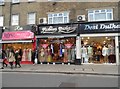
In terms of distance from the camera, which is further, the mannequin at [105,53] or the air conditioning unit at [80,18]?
the air conditioning unit at [80,18]

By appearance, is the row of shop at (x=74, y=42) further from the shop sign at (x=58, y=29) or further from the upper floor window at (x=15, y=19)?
the upper floor window at (x=15, y=19)

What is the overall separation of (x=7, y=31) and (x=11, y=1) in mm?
3367

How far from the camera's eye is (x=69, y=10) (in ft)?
81.3

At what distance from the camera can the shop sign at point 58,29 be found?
24.0 m

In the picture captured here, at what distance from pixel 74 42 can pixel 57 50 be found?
1974mm

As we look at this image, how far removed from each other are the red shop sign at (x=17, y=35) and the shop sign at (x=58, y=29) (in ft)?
4.07

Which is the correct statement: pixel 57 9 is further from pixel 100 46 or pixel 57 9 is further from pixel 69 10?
pixel 100 46

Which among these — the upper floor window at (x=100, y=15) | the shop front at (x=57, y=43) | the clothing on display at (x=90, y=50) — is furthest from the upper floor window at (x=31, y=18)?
the clothing on display at (x=90, y=50)

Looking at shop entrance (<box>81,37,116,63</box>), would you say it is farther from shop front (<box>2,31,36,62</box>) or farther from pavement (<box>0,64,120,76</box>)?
shop front (<box>2,31,36,62</box>)

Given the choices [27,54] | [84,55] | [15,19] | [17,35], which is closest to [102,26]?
[84,55]

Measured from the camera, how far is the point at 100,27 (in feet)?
76.0

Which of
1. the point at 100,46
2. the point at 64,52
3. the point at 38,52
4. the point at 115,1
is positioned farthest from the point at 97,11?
the point at 38,52

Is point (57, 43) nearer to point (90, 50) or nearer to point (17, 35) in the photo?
point (90, 50)

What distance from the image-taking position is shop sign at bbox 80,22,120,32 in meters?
22.8
